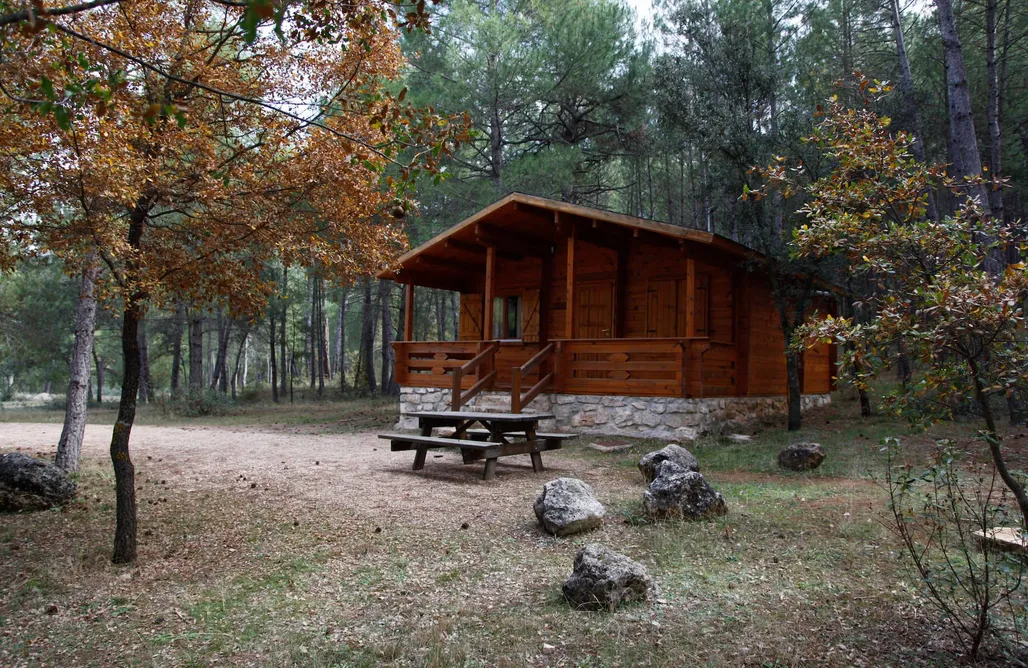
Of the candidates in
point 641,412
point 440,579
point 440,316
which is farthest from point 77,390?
point 440,316

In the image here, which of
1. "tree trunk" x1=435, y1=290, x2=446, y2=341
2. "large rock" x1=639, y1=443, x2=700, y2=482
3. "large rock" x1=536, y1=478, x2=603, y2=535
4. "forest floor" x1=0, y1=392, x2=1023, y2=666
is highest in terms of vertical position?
"tree trunk" x1=435, y1=290, x2=446, y2=341

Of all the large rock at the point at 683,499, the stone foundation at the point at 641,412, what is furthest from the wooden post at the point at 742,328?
the large rock at the point at 683,499

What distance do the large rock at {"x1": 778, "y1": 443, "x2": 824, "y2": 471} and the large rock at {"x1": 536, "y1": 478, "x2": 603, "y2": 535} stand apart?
354 centimetres

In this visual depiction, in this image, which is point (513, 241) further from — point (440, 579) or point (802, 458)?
point (440, 579)

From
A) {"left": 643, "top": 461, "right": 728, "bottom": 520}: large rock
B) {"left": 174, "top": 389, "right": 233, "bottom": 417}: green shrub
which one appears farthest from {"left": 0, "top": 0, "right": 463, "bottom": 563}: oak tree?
{"left": 174, "top": 389, "right": 233, "bottom": 417}: green shrub

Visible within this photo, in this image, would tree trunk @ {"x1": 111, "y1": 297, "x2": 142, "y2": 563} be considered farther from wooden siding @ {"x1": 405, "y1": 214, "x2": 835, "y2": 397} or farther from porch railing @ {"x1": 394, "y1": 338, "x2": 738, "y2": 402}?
wooden siding @ {"x1": 405, "y1": 214, "x2": 835, "y2": 397}

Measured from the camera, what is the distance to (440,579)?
4.37 m

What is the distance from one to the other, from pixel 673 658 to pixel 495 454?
184 inches

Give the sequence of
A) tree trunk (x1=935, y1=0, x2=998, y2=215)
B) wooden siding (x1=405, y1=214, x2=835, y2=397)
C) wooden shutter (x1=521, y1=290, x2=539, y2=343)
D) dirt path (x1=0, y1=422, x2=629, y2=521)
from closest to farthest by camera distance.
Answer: dirt path (x1=0, y1=422, x2=629, y2=521) < tree trunk (x1=935, y1=0, x2=998, y2=215) < wooden siding (x1=405, y1=214, x2=835, y2=397) < wooden shutter (x1=521, y1=290, x2=539, y2=343)

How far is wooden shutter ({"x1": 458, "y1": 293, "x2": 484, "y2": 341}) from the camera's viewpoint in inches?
653

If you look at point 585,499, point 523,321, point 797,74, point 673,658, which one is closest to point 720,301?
point 523,321

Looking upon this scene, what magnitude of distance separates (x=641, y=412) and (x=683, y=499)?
598cm

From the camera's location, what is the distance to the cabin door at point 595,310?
1417cm

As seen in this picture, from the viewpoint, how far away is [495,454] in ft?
25.0
